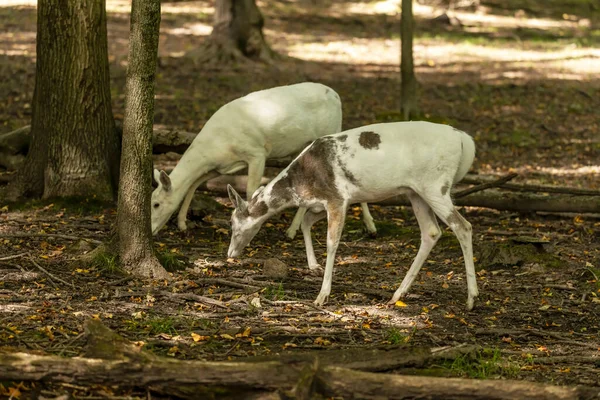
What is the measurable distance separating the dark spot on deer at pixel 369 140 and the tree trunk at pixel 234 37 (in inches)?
479

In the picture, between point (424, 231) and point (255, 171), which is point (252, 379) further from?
point (255, 171)

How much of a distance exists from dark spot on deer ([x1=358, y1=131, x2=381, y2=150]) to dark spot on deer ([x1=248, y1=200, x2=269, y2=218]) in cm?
112

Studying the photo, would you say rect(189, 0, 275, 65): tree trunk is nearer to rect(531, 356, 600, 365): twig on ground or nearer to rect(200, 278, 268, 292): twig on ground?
rect(200, 278, 268, 292): twig on ground

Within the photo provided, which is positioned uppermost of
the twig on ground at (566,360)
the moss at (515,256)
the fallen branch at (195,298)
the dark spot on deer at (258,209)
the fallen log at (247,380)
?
the fallen log at (247,380)

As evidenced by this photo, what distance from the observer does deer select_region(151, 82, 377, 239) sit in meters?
9.68

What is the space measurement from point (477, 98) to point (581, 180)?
5357mm

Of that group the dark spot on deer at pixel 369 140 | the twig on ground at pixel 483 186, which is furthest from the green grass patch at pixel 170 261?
the twig on ground at pixel 483 186

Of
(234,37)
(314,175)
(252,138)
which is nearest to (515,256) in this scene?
(314,175)

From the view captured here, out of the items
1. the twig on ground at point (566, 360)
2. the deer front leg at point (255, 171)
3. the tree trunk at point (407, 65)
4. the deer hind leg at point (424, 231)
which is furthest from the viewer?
the tree trunk at point (407, 65)

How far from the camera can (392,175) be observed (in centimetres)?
738

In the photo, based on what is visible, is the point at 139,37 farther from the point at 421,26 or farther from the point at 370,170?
the point at 421,26

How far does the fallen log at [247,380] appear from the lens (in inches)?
182

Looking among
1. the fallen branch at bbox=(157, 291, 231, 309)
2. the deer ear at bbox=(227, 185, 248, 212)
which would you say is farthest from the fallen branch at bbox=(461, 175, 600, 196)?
the fallen branch at bbox=(157, 291, 231, 309)

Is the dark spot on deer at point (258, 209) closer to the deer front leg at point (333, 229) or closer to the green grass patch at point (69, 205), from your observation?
the deer front leg at point (333, 229)
